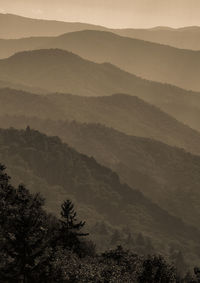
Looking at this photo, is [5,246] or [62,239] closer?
[5,246]

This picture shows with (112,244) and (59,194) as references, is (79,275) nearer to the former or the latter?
(112,244)

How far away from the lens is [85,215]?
19050cm

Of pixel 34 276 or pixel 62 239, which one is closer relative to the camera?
pixel 34 276

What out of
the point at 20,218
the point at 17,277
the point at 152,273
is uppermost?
the point at 152,273

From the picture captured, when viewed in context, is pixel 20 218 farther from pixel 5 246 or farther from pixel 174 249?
pixel 174 249

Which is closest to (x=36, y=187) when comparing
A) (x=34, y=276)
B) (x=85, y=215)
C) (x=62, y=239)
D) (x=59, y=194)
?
(x=59, y=194)

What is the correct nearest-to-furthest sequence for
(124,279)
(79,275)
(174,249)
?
1. (79,275)
2. (124,279)
3. (174,249)

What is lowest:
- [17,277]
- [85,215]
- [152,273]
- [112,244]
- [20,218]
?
[17,277]

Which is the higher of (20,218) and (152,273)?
(152,273)

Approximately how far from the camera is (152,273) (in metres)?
56.6

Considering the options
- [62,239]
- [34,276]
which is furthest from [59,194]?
[34,276]

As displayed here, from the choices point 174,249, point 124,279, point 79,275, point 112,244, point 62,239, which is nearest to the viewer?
point 79,275

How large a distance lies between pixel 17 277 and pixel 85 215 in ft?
507

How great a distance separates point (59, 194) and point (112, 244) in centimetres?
4090
